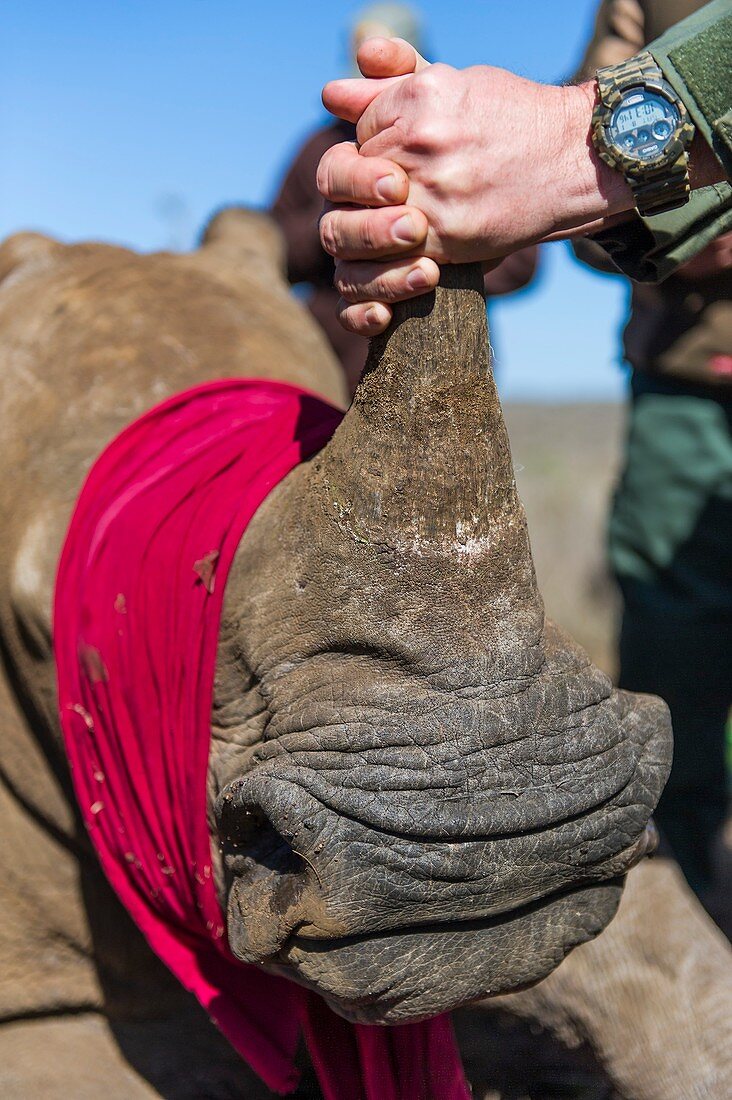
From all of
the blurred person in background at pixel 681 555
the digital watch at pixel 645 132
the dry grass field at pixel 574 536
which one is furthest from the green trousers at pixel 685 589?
the digital watch at pixel 645 132

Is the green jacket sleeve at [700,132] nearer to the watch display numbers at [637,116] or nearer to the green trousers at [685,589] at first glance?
the watch display numbers at [637,116]

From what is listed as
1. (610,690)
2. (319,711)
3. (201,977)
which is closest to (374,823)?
(319,711)

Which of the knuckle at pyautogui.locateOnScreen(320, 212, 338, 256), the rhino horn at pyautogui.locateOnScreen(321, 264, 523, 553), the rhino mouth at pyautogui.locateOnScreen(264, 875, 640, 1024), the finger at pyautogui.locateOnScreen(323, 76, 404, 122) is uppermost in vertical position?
the finger at pyautogui.locateOnScreen(323, 76, 404, 122)

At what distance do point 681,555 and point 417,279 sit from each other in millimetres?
2505

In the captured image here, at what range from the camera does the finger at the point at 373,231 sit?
62.6 inches

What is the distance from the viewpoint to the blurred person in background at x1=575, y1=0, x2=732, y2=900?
373cm

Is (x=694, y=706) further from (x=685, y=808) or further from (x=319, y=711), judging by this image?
(x=319, y=711)

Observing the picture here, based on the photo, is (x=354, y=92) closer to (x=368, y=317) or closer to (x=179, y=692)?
(x=368, y=317)

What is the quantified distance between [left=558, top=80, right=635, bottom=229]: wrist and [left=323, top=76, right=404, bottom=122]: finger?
24 cm

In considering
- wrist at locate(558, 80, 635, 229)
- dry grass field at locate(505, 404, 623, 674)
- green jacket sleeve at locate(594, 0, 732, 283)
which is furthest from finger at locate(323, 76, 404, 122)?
A: dry grass field at locate(505, 404, 623, 674)

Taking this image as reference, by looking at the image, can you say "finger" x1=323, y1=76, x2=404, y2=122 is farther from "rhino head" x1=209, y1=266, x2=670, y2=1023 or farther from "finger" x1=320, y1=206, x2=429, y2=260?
"rhino head" x1=209, y1=266, x2=670, y2=1023

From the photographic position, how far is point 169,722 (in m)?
2.01

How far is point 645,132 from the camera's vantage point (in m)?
1.75

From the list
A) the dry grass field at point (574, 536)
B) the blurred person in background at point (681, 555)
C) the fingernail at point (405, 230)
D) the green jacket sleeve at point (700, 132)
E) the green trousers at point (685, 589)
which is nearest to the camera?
the fingernail at point (405, 230)
